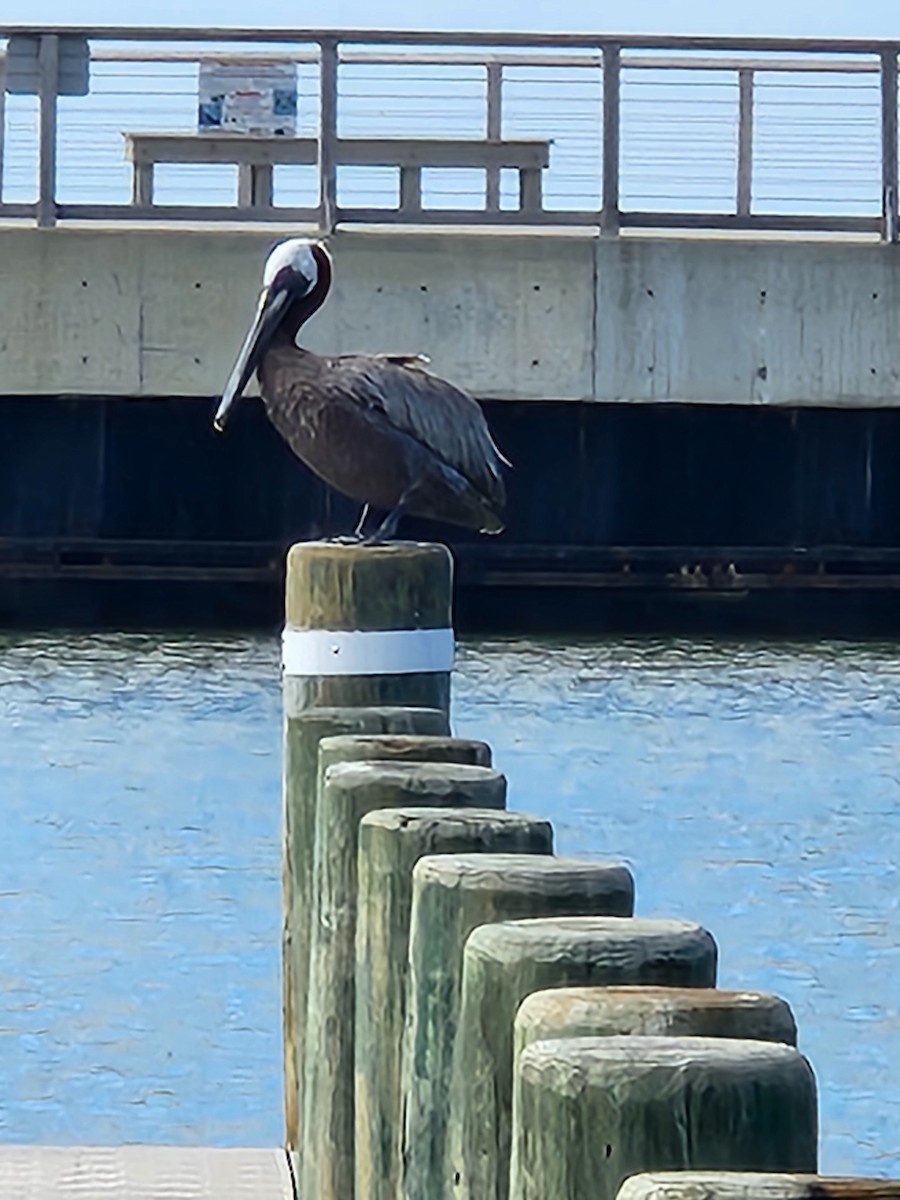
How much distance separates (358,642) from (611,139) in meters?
11.9

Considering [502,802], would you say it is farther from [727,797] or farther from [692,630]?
[692,630]

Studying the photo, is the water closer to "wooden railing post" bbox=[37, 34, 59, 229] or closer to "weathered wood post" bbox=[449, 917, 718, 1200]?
"wooden railing post" bbox=[37, 34, 59, 229]

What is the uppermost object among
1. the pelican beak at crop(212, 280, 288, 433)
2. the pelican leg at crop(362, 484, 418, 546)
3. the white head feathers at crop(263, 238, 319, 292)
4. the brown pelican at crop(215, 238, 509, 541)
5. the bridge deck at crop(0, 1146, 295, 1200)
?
the white head feathers at crop(263, 238, 319, 292)

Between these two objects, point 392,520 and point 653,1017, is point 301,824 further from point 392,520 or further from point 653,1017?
point 653,1017

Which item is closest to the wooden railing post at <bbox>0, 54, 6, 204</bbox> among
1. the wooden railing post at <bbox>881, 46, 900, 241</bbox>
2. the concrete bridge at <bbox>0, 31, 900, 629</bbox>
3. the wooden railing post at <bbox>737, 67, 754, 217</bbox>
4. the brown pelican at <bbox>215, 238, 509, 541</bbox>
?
the concrete bridge at <bbox>0, 31, 900, 629</bbox>

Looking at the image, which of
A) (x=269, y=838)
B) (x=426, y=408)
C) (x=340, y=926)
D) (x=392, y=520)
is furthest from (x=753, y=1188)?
(x=269, y=838)

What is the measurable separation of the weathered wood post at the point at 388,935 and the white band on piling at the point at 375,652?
93cm

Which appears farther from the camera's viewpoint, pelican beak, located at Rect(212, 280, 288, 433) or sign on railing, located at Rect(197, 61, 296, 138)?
sign on railing, located at Rect(197, 61, 296, 138)

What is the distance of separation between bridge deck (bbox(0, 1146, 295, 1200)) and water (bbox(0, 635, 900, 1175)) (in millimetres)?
1345

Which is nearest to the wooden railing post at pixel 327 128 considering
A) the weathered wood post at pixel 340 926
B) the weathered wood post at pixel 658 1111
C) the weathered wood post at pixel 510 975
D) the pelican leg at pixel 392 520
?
the pelican leg at pixel 392 520

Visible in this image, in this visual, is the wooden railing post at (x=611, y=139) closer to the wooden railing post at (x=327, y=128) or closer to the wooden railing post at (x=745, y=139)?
the wooden railing post at (x=745, y=139)

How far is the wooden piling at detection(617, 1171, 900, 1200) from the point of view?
209 centimetres

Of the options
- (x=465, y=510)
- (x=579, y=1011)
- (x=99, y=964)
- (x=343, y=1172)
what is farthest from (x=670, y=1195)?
(x=99, y=964)

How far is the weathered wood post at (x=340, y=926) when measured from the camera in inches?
154
